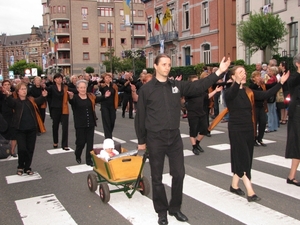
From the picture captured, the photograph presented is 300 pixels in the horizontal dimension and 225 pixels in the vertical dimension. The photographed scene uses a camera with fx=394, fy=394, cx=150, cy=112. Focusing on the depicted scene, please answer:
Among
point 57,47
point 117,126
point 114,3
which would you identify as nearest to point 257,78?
point 117,126

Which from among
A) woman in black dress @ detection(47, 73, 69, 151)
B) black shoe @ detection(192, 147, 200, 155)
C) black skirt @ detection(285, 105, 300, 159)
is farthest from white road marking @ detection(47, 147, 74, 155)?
black skirt @ detection(285, 105, 300, 159)

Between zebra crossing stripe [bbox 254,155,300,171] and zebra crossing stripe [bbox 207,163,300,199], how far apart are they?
2.85 ft

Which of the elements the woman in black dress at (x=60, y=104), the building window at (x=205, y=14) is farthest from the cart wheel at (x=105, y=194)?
the building window at (x=205, y=14)

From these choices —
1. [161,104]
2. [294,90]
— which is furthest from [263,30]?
[161,104]

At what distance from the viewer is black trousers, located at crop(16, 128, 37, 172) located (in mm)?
7629

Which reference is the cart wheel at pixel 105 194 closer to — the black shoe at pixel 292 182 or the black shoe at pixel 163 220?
the black shoe at pixel 163 220

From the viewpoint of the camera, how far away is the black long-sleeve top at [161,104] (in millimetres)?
4828

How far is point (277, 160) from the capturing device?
8.47m

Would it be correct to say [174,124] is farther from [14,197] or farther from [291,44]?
[291,44]

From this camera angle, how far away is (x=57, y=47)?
242 feet

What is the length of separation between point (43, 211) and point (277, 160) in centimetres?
511

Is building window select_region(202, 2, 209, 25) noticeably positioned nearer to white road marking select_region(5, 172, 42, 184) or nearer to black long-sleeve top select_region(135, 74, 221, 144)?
white road marking select_region(5, 172, 42, 184)

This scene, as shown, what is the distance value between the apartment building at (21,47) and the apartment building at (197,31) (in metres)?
93.0

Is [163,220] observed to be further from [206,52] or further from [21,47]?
[21,47]
